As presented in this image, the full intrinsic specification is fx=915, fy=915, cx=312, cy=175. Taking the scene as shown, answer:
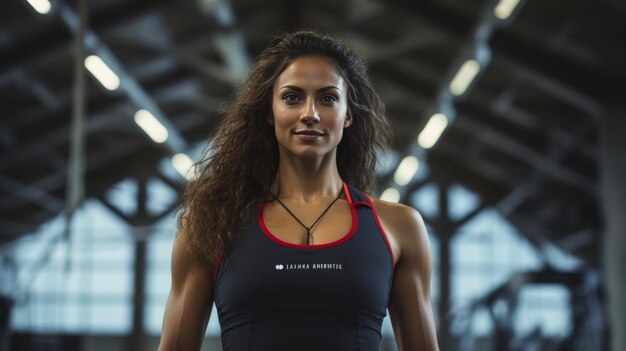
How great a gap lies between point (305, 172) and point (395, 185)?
11133 millimetres

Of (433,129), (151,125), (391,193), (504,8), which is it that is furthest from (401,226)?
(391,193)

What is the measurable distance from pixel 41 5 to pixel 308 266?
174 inches

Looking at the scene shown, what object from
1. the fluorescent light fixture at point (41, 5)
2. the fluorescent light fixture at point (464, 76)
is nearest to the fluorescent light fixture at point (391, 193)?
the fluorescent light fixture at point (464, 76)

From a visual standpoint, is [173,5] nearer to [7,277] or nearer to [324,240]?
[7,277]

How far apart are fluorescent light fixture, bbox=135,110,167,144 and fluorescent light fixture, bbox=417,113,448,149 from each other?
2.76 meters

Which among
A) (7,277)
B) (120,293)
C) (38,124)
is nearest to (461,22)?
(7,277)

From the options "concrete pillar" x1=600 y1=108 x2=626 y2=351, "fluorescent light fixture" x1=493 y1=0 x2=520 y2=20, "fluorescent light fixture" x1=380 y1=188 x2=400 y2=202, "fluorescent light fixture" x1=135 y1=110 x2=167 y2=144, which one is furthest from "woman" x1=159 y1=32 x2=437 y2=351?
"fluorescent light fixture" x1=380 y1=188 x2=400 y2=202

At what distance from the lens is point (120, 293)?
1802cm

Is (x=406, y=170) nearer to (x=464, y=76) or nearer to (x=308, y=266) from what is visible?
(x=464, y=76)

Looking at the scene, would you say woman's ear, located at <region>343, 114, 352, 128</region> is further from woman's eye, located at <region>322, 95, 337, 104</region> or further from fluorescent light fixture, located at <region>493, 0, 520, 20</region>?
fluorescent light fixture, located at <region>493, 0, 520, 20</region>

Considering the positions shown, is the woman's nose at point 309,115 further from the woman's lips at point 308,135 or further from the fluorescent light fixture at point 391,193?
the fluorescent light fixture at point 391,193

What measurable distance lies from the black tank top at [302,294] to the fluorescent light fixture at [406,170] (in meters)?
9.53

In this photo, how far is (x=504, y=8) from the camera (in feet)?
23.0

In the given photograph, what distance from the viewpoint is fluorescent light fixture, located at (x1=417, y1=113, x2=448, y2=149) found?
955 centimetres
